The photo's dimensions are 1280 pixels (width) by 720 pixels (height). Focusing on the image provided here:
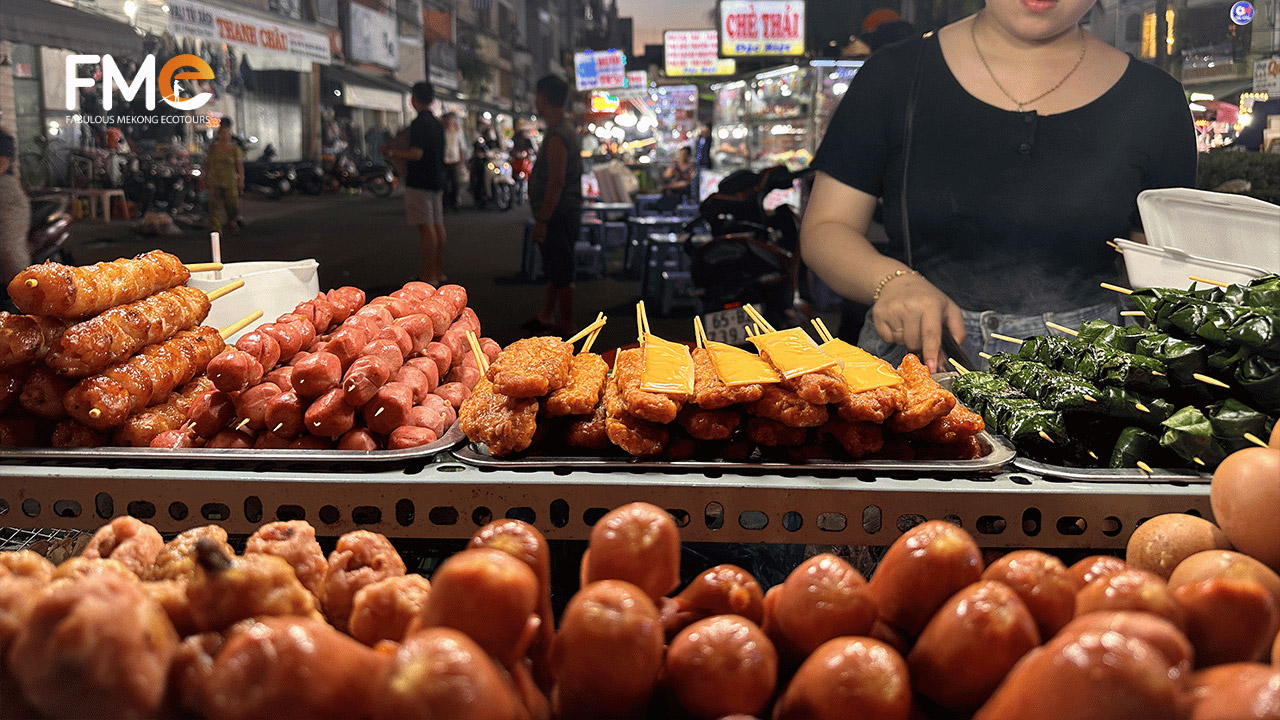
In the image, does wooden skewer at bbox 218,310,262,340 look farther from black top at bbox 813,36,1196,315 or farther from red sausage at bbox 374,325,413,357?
black top at bbox 813,36,1196,315

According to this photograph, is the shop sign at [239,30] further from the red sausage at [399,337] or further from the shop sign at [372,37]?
the red sausage at [399,337]

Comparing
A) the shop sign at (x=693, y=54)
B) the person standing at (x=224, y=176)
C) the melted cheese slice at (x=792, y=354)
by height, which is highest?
the shop sign at (x=693, y=54)

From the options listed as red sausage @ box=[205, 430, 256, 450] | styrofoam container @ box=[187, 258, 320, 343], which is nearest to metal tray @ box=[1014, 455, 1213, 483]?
red sausage @ box=[205, 430, 256, 450]

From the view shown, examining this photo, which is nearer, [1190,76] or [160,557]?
[160,557]

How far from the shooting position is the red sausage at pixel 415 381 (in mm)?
2166

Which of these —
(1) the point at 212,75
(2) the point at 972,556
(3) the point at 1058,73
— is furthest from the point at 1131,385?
(1) the point at 212,75

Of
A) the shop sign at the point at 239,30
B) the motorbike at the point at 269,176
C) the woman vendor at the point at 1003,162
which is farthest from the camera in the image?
the motorbike at the point at 269,176

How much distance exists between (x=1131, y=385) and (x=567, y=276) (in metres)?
5.30

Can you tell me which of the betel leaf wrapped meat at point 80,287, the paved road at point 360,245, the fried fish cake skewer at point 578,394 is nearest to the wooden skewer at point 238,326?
the betel leaf wrapped meat at point 80,287

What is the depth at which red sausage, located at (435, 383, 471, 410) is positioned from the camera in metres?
2.32

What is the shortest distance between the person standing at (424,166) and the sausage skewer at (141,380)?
13.9 feet

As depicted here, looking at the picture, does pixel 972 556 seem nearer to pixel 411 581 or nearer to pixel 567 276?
pixel 411 581

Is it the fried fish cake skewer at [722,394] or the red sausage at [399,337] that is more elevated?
the red sausage at [399,337]

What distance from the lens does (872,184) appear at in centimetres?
325
